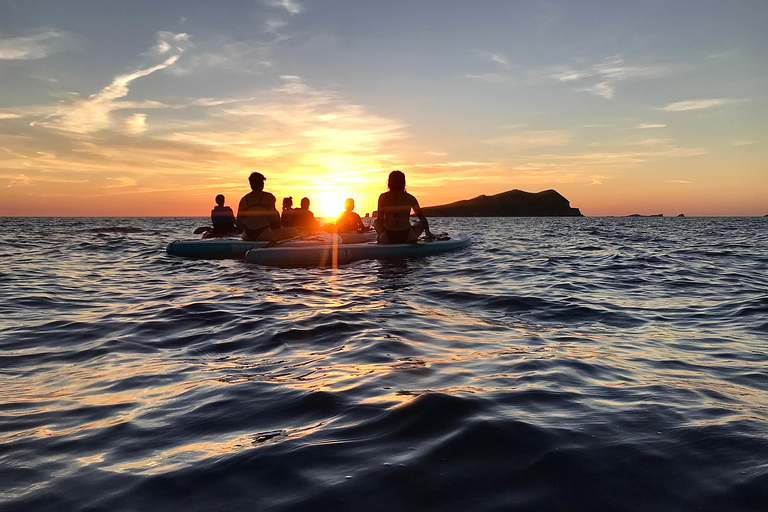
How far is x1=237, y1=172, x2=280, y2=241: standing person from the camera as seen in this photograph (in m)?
13.5

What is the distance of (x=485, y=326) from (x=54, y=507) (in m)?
4.67

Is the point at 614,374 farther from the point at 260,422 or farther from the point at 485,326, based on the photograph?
the point at 260,422

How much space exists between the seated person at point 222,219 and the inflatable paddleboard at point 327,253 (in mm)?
6722

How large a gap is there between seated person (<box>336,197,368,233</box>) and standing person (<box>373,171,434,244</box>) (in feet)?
12.3

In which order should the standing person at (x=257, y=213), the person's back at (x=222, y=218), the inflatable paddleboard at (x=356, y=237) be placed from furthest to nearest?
the person's back at (x=222, y=218)
the inflatable paddleboard at (x=356, y=237)
the standing person at (x=257, y=213)

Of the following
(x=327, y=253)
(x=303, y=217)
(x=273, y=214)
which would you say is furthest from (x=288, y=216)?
(x=327, y=253)

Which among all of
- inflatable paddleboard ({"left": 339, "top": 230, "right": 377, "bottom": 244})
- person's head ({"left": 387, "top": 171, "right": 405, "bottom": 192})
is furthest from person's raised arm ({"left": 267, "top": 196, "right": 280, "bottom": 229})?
person's head ({"left": 387, "top": 171, "right": 405, "bottom": 192})

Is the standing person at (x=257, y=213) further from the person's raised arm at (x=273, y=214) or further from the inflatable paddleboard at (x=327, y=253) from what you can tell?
the inflatable paddleboard at (x=327, y=253)

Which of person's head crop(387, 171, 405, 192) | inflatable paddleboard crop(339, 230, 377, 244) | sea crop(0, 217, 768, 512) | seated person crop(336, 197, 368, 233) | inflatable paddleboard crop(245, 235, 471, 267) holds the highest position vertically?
person's head crop(387, 171, 405, 192)

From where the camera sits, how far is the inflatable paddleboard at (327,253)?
1237 cm

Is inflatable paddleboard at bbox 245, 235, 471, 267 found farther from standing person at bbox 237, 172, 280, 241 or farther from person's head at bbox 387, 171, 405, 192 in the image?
standing person at bbox 237, 172, 280, 241

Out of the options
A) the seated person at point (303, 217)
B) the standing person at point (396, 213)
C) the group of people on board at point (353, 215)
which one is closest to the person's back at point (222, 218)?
the seated person at point (303, 217)

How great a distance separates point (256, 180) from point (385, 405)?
36.8ft

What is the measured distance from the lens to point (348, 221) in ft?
57.2
